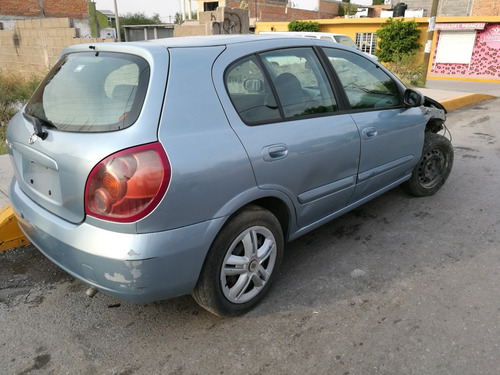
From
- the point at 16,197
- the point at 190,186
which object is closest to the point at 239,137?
the point at 190,186

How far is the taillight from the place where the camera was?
1922mm

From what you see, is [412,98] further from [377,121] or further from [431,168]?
[431,168]

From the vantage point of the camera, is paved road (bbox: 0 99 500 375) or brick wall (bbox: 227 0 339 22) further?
brick wall (bbox: 227 0 339 22)

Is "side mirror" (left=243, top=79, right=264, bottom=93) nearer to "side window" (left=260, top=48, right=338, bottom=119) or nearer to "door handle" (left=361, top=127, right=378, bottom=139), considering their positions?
"side window" (left=260, top=48, right=338, bottom=119)

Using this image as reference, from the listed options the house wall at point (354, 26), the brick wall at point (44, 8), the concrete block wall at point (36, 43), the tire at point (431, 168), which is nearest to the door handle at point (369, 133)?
the tire at point (431, 168)

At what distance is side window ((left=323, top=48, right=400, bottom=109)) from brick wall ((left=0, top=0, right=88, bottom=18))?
109 ft

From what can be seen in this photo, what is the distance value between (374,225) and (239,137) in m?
2.07

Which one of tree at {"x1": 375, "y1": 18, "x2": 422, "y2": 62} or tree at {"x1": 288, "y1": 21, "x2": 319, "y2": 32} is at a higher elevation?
tree at {"x1": 288, "y1": 21, "x2": 319, "y2": 32}

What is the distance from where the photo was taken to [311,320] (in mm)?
2508

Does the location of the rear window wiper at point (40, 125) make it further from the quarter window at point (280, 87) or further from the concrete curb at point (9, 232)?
the concrete curb at point (9, 232)

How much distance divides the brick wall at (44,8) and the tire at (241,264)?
3391cm

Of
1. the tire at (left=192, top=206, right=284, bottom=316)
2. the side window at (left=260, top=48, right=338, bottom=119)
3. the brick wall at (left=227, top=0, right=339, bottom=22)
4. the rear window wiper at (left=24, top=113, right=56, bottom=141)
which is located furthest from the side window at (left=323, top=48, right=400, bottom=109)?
the brick wall at (left=227, top=0, right=339, bottom=22)

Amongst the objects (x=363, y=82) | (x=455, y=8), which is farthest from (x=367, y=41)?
(x=363, y=82)

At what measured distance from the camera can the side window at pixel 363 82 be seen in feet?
10.3
